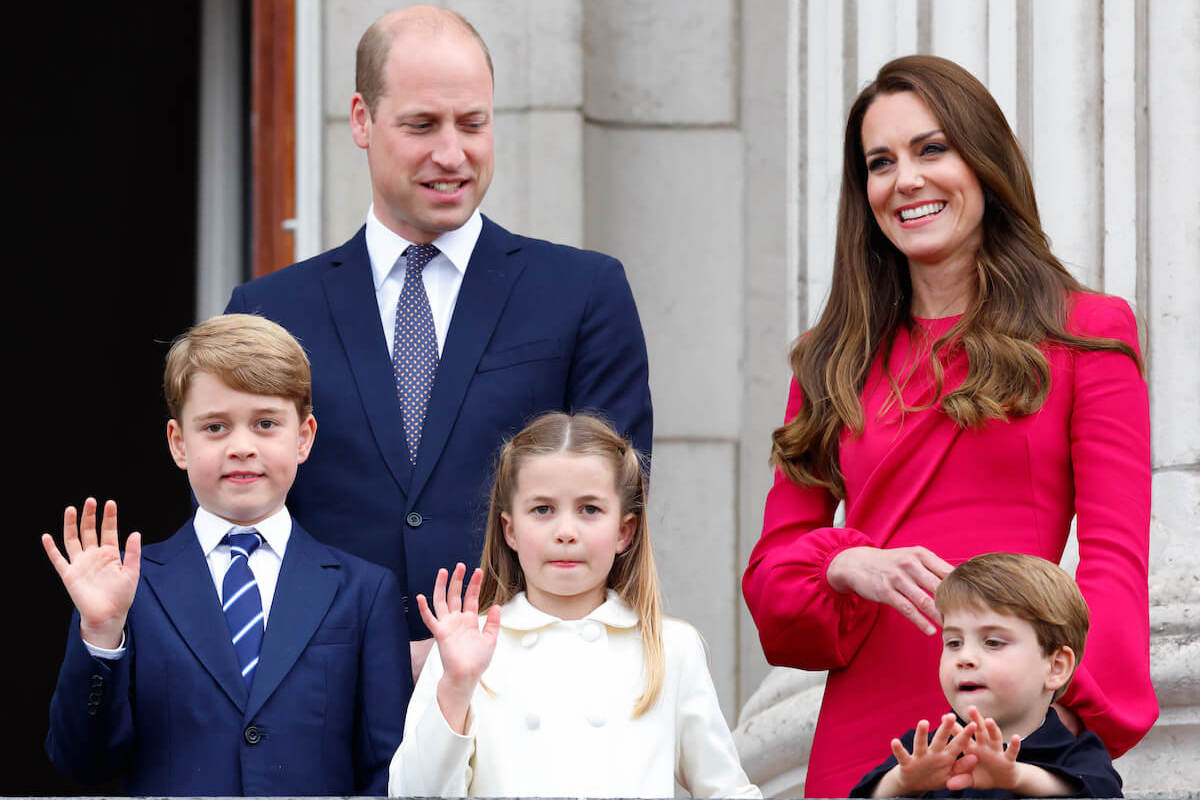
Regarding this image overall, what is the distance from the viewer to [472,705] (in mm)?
2938

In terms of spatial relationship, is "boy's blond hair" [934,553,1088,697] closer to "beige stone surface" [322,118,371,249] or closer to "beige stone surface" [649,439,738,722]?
"beige stone surface" [649,439,738,722]

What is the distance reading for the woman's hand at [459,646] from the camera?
109 inches

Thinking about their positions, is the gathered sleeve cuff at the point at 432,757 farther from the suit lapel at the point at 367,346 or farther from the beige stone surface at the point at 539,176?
the beige stone surface at the point at 539,176

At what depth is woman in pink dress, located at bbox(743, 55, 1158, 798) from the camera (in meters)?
2.98

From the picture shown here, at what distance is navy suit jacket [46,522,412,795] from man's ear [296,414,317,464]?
0.64ft

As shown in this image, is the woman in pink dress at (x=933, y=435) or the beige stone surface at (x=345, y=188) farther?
the beige stone surface at (x=345, y=188)

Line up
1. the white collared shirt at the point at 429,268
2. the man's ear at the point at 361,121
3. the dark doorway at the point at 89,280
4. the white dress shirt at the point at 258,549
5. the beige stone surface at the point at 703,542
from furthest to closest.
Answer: the dark doorway at the point at 89,280 < the beige stone surface at the point at 703,542 < the man's ear at the point at 361,121 < the white collared shirt at the point at 429,268 < the white dress shirt at the point at 258,549

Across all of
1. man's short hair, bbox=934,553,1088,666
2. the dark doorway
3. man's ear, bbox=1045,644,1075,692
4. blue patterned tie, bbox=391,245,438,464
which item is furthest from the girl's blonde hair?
the dark doorway

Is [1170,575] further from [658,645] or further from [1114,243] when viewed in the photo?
[658,645]

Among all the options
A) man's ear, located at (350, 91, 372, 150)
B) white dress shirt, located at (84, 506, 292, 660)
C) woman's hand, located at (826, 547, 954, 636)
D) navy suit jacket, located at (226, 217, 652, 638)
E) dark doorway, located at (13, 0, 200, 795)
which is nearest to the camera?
woman's hand, located at (826, 547, 954, 636)

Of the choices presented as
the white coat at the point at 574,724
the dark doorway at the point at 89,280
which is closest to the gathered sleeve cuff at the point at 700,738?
the white coat at the point at 574,724

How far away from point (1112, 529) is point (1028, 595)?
0.30m

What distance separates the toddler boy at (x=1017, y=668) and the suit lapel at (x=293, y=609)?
2.93 ft

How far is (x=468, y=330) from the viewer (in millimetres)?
3479
